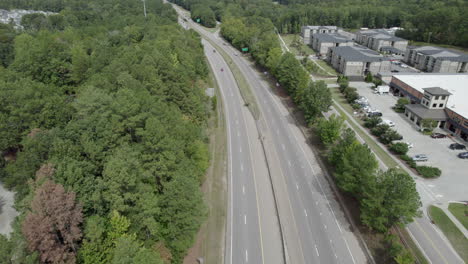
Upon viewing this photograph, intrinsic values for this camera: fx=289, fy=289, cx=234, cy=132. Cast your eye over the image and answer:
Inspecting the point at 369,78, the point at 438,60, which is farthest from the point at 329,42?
the point at 438,60

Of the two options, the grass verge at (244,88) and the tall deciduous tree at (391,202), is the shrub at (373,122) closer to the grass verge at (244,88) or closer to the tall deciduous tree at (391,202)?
the grass verge at (244,88)

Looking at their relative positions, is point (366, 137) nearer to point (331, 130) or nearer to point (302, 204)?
point (331, 130)

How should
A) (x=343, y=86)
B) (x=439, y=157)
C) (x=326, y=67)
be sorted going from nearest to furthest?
1. (x=439, y=157)
2. (x=343, y=86)
3. (x=326, y=67)

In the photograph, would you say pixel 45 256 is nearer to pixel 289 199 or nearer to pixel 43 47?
A: pixel 289 199

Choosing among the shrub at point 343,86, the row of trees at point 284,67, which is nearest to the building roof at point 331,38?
the row of trees at point 284,67

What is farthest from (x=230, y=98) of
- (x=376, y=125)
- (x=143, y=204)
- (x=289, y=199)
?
(x=143, y=204)

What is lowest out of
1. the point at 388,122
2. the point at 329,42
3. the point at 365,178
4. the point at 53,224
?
the point at 388,122

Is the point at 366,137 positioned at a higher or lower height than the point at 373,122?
lower

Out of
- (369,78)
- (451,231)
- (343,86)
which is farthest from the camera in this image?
(369,78)
